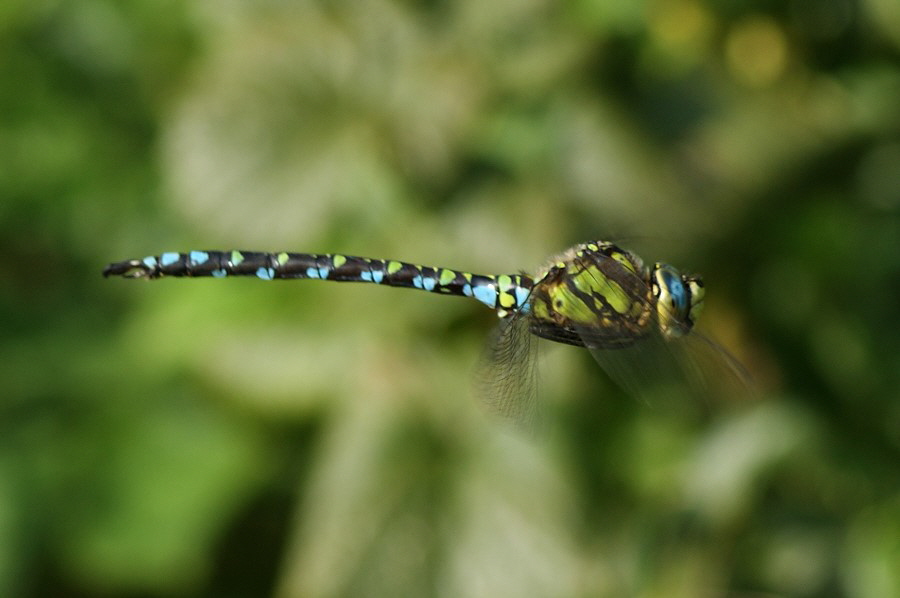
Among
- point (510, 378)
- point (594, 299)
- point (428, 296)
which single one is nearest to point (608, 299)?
point (594, 299)

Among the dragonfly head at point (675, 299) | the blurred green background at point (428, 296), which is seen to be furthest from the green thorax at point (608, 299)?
the blurred green background at point (428, 296)

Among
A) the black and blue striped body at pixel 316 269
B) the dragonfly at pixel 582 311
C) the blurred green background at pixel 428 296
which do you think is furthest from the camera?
the blurred green background at pixel 428 296

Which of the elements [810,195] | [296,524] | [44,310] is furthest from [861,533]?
[44,310]

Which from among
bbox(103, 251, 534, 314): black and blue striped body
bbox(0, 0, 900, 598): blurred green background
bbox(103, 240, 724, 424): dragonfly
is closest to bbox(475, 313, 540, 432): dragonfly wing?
bbox(103, 240, 724, 424): dragonfly

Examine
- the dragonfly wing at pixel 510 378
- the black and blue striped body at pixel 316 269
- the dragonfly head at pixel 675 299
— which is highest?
the black and blue striped body at pixel 316 269

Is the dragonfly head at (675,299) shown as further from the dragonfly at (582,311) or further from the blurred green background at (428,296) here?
the blurred green background at (428,296)

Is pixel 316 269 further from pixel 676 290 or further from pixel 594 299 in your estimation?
pixel 676 290
